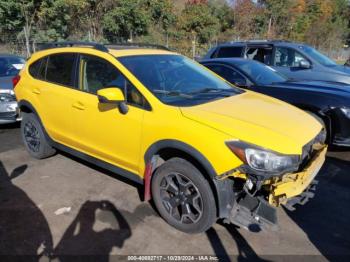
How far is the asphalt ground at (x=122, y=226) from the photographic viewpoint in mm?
2969

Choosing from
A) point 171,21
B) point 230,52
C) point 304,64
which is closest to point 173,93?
point 304,64

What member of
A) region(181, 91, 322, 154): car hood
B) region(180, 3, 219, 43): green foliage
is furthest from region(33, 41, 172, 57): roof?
region(180, 3, 219, 43): green foliage

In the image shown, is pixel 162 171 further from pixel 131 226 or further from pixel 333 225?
pixel 333 225

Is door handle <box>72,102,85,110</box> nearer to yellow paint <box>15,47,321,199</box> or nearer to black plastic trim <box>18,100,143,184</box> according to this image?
yellow paint <box>15,47,321,199</box>

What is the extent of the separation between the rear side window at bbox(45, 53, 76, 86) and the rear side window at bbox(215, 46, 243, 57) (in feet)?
19.4

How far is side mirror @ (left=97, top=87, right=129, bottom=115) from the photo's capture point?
322 cm

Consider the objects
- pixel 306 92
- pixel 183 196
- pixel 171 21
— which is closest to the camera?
pixel 183 196

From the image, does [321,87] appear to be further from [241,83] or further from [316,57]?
[316,57]

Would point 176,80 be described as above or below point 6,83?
above

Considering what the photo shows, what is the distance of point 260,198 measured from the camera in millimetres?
2857

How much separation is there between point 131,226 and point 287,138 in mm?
1763

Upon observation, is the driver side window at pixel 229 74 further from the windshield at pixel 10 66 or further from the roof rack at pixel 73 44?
the windshield at pixel 10 66

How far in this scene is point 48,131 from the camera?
15.2 feet

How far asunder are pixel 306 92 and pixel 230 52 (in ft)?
14.7
